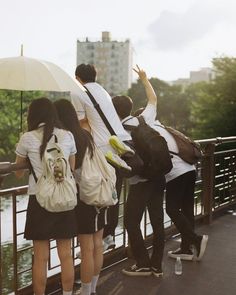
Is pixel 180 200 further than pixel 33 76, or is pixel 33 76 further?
pixel 180 200

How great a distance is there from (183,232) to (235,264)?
0.69 m

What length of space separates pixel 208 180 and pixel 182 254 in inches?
71.8

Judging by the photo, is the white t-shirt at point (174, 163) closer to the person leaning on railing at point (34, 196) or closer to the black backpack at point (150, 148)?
the black backpack at point (150, 148)

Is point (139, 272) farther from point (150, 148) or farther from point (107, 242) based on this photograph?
point (150, 148)

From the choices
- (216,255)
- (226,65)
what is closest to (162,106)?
(226,65)

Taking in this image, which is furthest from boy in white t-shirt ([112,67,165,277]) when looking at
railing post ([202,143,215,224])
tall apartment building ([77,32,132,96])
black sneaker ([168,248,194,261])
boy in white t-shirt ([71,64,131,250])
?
tall apartment building ([77,32,132,96])

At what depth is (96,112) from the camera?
12.7ft

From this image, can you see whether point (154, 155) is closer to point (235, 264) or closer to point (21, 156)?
point (21, 156)

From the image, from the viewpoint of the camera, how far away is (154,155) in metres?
4.25

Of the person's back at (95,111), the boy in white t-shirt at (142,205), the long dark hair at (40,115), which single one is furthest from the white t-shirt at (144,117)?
the long dark hair at (40,115)

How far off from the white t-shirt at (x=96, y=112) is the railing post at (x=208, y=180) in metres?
2.99

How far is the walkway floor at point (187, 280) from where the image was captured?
169 inches

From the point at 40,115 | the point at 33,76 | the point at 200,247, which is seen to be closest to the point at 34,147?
the point at 40,115

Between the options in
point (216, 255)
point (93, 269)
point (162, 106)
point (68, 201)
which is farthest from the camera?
point (162, 106)
